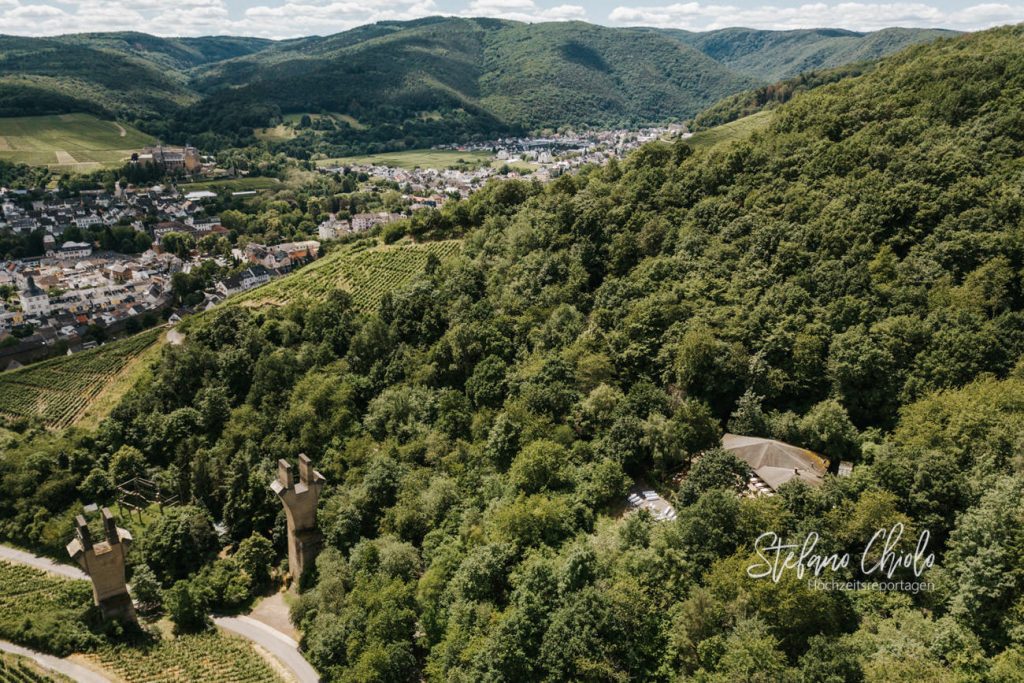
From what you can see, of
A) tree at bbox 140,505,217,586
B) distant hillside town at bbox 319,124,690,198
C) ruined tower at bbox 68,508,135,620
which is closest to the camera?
ruined tower at bbox 68,508,135,620

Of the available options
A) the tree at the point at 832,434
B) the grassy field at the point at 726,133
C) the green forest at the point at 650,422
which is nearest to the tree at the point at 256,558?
the green forest at the point at 650,422

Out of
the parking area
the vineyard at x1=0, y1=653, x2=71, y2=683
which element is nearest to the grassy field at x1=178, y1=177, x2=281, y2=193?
the vineyard at x1=0, y1=653, x2=71, y2=683

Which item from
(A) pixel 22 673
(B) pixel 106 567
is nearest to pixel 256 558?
(B) pixel 106 567

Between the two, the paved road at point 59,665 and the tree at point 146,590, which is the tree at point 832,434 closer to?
the paved road at point 59,665

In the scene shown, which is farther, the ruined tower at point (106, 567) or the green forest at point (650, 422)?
the ruined tower at point (106, 567)

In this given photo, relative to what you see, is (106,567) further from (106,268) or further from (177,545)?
(106,268)

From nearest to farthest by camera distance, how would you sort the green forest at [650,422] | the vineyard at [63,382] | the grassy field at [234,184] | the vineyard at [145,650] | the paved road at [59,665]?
the green forest at [650,422] → the paved road at [59,665] → the vineyard at [145,650] → the vineyard at [63,382] → the grassy field at [234,184]

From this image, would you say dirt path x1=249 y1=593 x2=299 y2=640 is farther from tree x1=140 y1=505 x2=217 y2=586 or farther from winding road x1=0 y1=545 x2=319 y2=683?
tree x1=140 y1=505 x2=217 y2=586
